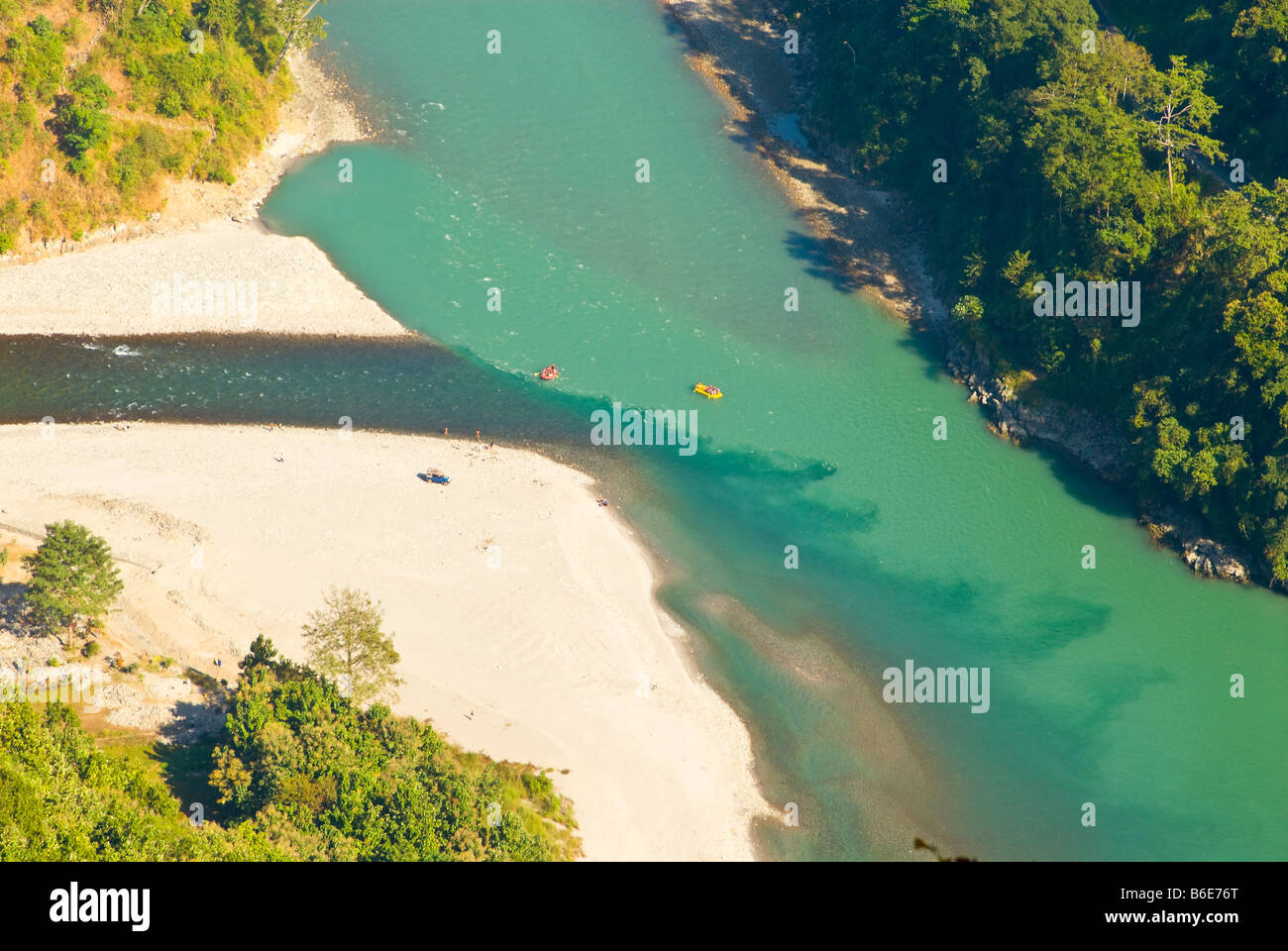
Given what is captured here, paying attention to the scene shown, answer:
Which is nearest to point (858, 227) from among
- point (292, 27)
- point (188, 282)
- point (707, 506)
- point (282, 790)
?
point (707, 506)

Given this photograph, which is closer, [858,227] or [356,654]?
[356,654]

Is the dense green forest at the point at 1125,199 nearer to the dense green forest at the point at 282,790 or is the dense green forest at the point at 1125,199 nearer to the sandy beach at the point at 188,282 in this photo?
the sandy beach at the point at 188,282

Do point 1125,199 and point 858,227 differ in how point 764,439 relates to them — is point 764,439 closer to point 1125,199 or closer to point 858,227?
point 858,227

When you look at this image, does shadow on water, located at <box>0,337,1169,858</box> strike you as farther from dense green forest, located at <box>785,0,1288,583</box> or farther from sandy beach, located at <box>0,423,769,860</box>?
dense green forest, located at <box>785,0,1288,583</box>

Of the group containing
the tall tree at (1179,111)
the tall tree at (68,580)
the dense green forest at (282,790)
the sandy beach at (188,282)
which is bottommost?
the dense green forest at (282,790)

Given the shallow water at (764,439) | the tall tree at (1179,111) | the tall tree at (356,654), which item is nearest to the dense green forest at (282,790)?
the tall tree at (356,654)

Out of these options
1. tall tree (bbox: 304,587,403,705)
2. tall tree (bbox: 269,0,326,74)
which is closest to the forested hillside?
tall tree (bbox: 269,0,326,74)

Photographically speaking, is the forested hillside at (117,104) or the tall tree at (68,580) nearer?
the tall tree at (68,580)
